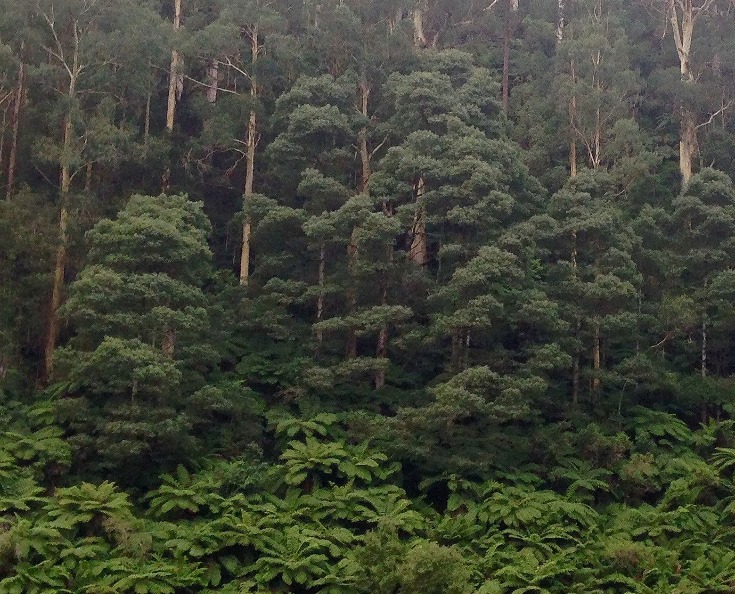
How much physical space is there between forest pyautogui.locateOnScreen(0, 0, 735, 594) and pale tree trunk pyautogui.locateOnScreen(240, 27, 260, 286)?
0.12m

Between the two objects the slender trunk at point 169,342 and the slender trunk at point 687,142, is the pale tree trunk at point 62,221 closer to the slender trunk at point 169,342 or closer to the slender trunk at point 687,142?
the slender trunk at point 169,342

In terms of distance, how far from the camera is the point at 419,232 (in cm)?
2597

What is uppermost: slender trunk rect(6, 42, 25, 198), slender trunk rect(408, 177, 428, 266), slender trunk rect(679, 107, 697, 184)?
slender trunk rect(679, 107, 697, 184)

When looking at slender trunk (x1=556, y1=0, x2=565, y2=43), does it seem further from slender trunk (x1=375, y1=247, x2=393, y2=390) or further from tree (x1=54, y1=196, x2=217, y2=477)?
tree (x1=54, y1=196, x2=217, y2=477)

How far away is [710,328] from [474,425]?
744 cm

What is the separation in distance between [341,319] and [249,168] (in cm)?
766

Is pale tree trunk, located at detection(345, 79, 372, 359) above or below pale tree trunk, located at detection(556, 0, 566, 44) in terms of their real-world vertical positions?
below

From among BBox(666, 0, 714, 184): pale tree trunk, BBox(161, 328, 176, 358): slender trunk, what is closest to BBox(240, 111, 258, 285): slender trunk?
BBox(161, 328, 176, 358): slender trunk

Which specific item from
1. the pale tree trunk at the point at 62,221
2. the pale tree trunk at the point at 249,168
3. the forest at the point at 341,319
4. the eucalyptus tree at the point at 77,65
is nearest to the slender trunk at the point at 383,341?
the forest at the point at 341,319

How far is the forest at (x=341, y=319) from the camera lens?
727 inches

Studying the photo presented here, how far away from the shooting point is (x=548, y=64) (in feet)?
125

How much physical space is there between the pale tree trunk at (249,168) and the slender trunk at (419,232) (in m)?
4.55

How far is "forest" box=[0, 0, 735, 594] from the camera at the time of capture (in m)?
18.5

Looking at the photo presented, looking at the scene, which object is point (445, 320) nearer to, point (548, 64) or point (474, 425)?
point (474, 425)
